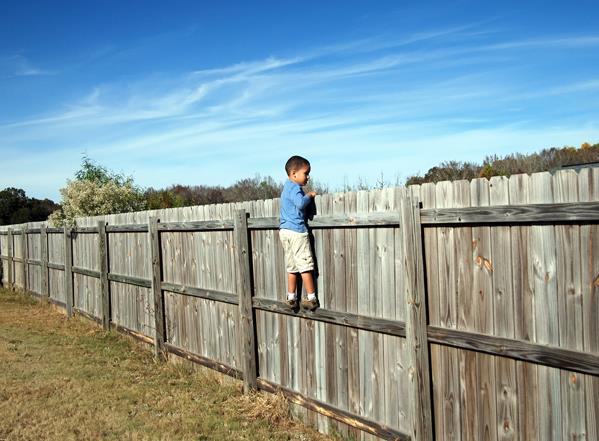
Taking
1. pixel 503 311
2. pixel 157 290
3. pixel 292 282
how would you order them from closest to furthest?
pixel 503 311
pixel 292 282
pixel 157 290

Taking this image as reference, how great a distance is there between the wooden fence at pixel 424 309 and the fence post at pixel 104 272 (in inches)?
153

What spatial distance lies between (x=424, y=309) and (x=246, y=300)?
9.06ft

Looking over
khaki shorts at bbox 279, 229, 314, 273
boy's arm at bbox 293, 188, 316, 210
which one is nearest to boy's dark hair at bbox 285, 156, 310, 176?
boy's arm at bbox 293, 188, 316, 210

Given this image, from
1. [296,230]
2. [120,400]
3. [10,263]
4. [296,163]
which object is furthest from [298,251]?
[10,263]


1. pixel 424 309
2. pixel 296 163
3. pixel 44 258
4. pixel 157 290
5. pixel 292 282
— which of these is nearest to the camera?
pixel 424 309

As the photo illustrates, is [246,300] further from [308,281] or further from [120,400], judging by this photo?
[120,400]

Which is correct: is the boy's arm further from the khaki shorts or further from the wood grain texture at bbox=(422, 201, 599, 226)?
the wood grain texture at bbox=(422, 201, 599, 226)

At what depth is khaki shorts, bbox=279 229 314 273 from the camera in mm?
5609

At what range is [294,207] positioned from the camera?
5664mm

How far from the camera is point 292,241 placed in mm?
5672

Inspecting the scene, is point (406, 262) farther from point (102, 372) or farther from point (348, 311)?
point (102, 372)

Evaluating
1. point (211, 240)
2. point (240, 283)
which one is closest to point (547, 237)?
point (240, 283)

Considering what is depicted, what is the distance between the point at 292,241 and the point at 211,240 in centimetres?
222

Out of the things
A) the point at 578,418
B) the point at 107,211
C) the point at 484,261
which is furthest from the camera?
the point at 107,211
